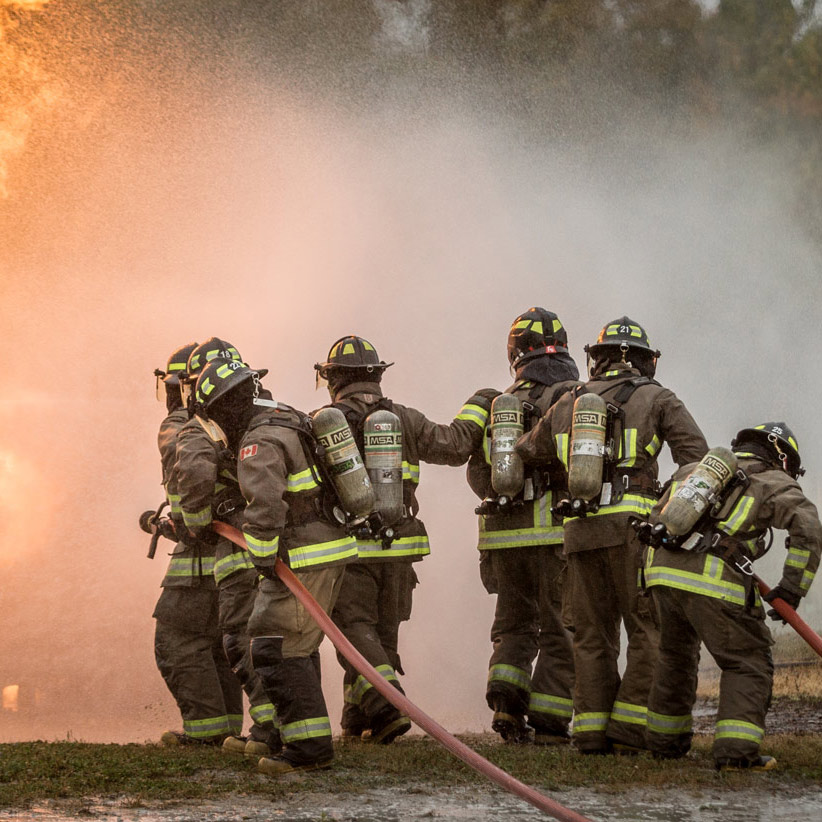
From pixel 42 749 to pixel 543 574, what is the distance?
2901 mm

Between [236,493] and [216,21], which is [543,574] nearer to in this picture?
[236,493]

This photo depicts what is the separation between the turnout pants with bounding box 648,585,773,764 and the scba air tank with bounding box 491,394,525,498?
3.89 ft

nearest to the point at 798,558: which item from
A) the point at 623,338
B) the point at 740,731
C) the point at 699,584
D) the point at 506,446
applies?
the point at 699,584

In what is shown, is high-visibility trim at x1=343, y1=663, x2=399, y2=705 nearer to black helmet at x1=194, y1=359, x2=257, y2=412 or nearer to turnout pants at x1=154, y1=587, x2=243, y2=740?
turnout pants at x1=154, y1=587, x2=243, y2=740

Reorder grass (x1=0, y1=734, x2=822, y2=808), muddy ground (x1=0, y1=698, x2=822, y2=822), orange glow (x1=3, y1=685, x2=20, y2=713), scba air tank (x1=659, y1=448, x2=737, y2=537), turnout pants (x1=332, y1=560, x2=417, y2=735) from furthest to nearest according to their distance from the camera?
orange glow (x1=3, y1=685, x2=20, y2=713)
turnout pants (x1=332, y1=560, x2=417, y2=735)
scba air tank (x1=659, y1=448, x2=737, y2=537)
grass (x1=0, y1=734, x2=822, y2=808)
muddy ground (x1=0, y1=698, x2=822, y2=822)

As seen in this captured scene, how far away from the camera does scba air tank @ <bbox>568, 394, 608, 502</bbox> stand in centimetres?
593

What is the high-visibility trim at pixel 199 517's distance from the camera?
19.5 ft

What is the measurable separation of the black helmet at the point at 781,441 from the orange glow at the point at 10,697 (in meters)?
10.6

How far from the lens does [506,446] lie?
21.5ft

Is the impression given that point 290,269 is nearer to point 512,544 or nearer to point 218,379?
point 512,544

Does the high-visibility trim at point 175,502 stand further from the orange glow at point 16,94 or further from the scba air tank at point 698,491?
the orange glow at point 16,94

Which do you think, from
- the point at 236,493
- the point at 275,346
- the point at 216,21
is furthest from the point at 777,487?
the point at 216,21

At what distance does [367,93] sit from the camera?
18531 millimetres

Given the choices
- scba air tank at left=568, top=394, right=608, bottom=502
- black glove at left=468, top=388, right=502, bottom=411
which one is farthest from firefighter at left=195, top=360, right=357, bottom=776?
black glove at left=468, top=388, right=502, bottom=411
